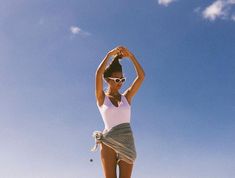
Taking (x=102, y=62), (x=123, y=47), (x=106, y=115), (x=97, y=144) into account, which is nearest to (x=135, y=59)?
(x=123, y=47)

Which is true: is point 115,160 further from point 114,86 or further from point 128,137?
point 114,86

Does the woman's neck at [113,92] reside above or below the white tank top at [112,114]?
above

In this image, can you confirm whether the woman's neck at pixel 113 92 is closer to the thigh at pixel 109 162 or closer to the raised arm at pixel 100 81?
the raised arm at pixel 100 81

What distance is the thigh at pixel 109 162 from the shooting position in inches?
277

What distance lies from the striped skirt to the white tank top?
0.09 m

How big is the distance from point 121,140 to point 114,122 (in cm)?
36

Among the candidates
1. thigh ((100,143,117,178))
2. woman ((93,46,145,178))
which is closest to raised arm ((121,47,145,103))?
woman ((93,46,145,178))

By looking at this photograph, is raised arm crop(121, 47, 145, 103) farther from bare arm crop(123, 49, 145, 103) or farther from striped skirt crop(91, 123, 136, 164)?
→ striped skirt crop(91, 123, 136, 164)

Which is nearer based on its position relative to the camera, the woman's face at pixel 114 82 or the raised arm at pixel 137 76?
the woman's face at pixel 114 82

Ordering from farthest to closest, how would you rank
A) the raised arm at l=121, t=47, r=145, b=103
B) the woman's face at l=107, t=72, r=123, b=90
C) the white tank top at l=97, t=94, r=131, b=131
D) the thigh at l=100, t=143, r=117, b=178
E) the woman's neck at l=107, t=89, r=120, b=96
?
the raised arm at l=121, t=47, r=145, b=103 → the woman's neck at l=107, t=89, r=120, b=96 → the woman's face at l=107, t=72, r=123, b=90 → the white tank top at l=97, t=94, r=131, b=131 → the thigh at l=100, t=143, r=117, b=178

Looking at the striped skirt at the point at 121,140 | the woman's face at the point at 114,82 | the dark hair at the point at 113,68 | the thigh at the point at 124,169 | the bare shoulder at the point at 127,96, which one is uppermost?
the dark hair at the point at 113,68

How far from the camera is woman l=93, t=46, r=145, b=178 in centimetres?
707

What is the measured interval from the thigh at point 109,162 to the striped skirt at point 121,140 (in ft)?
0.27

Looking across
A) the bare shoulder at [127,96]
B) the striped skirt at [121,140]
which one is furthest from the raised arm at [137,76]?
the striped skirt at [121,140]
